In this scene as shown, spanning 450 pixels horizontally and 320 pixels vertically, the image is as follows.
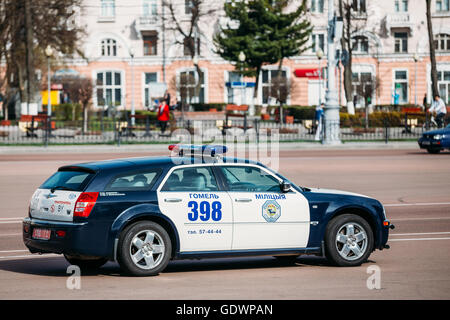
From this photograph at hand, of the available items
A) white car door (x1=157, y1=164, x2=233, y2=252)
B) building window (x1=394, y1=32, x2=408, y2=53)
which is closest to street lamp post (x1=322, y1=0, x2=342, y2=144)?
white car door (x1=157, y1=164, x2=233, y2=252)

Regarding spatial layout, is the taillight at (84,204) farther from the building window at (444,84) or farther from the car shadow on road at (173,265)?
the building window at (444,84)

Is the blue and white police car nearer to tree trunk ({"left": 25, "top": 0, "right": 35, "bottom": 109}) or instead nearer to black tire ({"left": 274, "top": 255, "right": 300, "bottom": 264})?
black tire ({"left": 274, "top": 255, "right": 300, "bottom": 264})

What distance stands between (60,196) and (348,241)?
11.2 feet

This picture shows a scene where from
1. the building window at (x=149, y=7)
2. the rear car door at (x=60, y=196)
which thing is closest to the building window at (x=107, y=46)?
the building window at (x=149, y=7)

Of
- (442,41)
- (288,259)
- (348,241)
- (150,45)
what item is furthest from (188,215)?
(442,41)

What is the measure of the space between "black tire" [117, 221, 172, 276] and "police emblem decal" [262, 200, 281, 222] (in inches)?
48.0

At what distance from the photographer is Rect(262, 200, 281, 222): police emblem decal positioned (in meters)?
10.5

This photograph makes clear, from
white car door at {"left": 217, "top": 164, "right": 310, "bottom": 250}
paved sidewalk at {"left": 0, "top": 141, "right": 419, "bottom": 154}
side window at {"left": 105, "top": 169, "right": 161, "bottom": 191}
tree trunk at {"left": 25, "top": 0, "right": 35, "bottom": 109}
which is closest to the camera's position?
side window at {"left": 105, "top": 169, "right": 161, "bottom": 191}

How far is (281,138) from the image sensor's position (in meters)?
40.1

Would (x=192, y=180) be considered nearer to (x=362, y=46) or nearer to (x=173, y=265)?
(x=173, y=265)

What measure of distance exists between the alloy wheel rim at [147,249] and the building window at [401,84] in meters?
67.2

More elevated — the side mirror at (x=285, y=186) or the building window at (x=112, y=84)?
the building window at (x=112, y=84)

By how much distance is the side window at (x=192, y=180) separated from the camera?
10.2 meters
